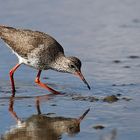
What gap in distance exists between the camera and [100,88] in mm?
10648

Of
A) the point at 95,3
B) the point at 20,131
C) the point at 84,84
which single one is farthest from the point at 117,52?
the point at 20,131

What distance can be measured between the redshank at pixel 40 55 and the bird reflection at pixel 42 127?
4.78ft

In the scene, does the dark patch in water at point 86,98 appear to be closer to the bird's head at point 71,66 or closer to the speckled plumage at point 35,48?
the bird's head at point 71,66

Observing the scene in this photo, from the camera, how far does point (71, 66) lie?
35.3ft

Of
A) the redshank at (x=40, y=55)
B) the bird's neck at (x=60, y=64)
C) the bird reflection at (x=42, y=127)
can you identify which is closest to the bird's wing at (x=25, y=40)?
the redshank at (x=40, y=55)

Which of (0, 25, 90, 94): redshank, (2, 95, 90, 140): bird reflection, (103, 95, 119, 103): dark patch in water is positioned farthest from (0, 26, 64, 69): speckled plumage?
(2, 95, 90, 140): bird reflection

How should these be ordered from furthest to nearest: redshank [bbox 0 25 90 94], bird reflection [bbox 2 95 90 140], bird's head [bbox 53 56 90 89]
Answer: redshank [bbox 0 25 90 94], bird's head [bbox 53 56 90 89], bird reflection [bbox 2 95 90 140]

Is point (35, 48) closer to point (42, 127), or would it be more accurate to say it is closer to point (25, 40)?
point (25, 40)

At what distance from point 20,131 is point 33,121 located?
0.47 meters

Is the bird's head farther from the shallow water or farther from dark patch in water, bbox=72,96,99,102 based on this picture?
dark patch in water, bbox=72,96,99,102

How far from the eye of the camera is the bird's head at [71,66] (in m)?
10.7

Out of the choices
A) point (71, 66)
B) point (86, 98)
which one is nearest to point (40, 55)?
point (71, 66)

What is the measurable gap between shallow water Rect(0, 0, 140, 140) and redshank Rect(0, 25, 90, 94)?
266 millimetres

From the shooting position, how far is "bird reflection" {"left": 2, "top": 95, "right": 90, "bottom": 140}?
27.5 feet
